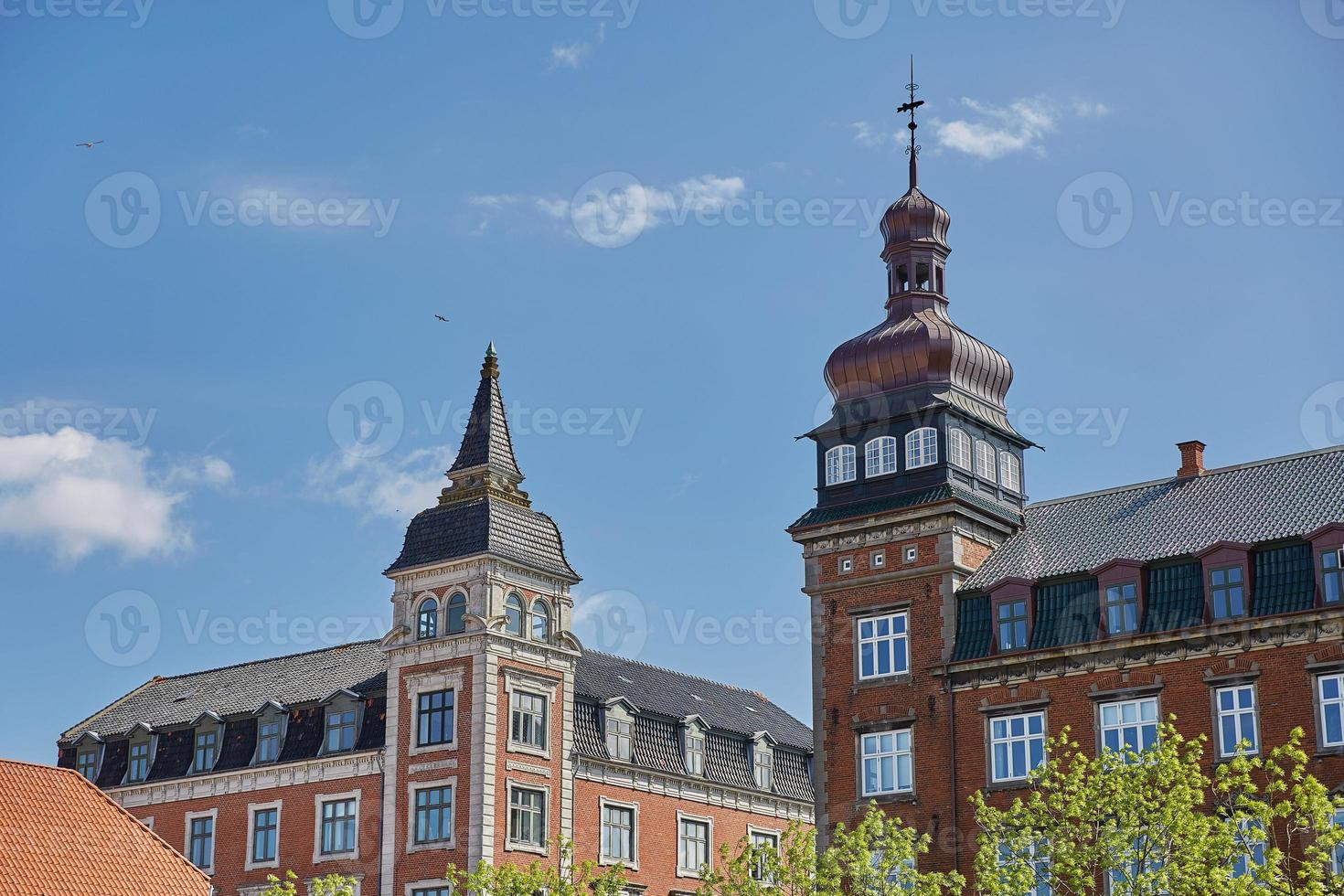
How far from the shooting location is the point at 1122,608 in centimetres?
4597

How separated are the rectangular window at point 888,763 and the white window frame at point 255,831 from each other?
22.6m

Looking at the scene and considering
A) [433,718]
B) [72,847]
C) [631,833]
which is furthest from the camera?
[631,833]

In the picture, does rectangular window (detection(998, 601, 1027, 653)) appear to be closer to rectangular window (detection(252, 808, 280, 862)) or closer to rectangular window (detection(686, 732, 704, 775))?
rectangular window (detection(686, 732, 704, 775))

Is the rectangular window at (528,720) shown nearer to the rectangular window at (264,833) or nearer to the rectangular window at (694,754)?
the rectangular window at (694,754)

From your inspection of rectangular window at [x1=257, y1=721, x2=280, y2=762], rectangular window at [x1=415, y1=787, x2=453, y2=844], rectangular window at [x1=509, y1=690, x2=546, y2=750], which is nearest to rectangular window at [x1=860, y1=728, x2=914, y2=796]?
rectangular window at [x1=509, y1=690, x2=546, y2=750]

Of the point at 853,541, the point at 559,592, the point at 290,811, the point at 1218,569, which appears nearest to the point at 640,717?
the point at 559,592

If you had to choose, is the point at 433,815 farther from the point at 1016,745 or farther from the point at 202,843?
the point at 1016,745

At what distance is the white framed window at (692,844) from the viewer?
6406 cm

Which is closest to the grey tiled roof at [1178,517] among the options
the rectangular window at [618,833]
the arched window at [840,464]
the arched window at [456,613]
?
the arched window at [840,464]

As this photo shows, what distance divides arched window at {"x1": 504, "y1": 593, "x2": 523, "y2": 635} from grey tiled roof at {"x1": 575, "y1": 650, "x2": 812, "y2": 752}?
12.4 ft

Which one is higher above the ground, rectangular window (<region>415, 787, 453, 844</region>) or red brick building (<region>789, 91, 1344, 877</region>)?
red brick building (<region>789, 91, 1344, 877</region>)

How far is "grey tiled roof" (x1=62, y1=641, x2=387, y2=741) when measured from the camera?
209 ft

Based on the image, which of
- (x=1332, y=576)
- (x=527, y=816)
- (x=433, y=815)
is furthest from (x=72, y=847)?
(x=1332, y=576)

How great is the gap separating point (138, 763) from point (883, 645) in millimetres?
30778
